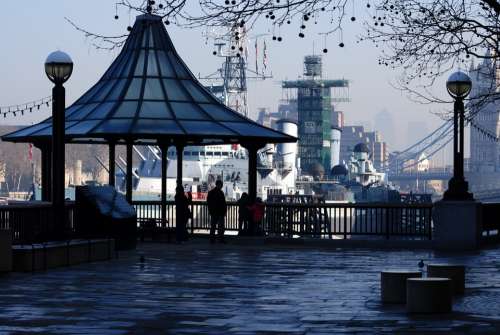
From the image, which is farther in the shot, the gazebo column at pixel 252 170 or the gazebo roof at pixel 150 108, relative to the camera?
the gazebo column at pixel 252 170

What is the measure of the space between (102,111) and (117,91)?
1218 mm

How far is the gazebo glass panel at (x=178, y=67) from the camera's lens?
3519 centimetres

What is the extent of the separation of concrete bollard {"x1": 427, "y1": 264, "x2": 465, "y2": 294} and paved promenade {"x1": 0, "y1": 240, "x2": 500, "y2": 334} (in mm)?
180

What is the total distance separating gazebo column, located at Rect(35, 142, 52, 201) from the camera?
3531 centimetres

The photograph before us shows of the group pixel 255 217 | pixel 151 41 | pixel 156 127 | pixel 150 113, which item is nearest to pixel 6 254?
pixel 156 127

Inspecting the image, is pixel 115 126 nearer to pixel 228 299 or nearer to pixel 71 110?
pixel 71 110

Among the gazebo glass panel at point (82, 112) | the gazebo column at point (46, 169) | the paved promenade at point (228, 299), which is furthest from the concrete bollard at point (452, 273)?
the gazebo column at point (46, 169)

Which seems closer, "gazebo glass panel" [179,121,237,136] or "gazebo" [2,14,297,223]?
"gazebo" [2,14,297,223]

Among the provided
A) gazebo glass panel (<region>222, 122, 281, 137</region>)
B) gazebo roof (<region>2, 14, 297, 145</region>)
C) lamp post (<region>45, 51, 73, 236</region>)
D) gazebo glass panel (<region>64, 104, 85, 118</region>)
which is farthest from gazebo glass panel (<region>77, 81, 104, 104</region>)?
lamp post (<region>45, 51, 73, 236</region>)

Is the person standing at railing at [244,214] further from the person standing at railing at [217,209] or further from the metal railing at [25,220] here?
the metal railing at [25,220]

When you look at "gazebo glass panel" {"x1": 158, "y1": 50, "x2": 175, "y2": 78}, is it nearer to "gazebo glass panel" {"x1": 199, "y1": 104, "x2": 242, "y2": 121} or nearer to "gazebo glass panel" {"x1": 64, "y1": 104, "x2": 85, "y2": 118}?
"gazebo glass panel" {"x1": 199, "y1": 104, "x2": 242, "y2": 121}

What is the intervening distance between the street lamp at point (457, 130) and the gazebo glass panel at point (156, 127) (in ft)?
22.6

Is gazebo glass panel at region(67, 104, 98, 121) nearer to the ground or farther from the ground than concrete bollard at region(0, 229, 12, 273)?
farther from the ground

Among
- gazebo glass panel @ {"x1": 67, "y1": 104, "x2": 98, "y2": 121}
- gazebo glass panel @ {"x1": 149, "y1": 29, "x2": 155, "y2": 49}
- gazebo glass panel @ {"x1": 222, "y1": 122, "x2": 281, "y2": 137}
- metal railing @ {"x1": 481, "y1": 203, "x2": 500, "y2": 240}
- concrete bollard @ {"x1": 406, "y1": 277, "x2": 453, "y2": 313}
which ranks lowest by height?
concrete bollard @ {"x1": 406, "y1": 277, "x2": 453, "y2": 313}
